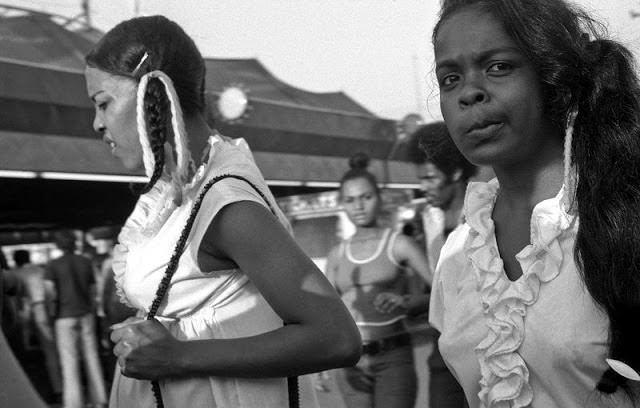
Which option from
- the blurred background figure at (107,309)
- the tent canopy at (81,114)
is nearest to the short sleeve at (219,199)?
the blurred background figure at (107,309)

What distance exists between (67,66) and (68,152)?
28.0 inches

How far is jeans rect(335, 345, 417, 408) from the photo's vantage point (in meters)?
3.55

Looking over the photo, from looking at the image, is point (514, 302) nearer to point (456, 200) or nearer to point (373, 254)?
point (456, 200)

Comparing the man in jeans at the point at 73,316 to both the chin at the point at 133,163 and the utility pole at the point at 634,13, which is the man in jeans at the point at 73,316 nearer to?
the chin at the point at 133,163

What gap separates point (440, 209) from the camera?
3826mm

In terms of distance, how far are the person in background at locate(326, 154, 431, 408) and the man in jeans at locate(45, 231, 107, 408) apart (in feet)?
10.3

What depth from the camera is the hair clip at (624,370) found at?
1169 millimetres

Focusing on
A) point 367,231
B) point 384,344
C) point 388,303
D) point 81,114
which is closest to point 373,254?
point 367,231

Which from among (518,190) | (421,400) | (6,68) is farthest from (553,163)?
(6,68)

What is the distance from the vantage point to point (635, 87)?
1378 mm

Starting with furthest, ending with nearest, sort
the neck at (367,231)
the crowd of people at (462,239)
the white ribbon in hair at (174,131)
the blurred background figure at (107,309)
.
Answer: the blurred background figure at (107,309) → the neck at (367,231) → the white ribbon in hair at (174,131) → the crowd of people at (462,239)

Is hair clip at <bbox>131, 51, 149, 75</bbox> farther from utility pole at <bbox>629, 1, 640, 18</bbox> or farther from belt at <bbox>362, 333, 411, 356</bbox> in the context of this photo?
belt at <bbox>362, 333, 411, 356</bbox>

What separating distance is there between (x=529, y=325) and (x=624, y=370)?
177mm

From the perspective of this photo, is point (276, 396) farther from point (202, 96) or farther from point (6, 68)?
point (6, 68)
